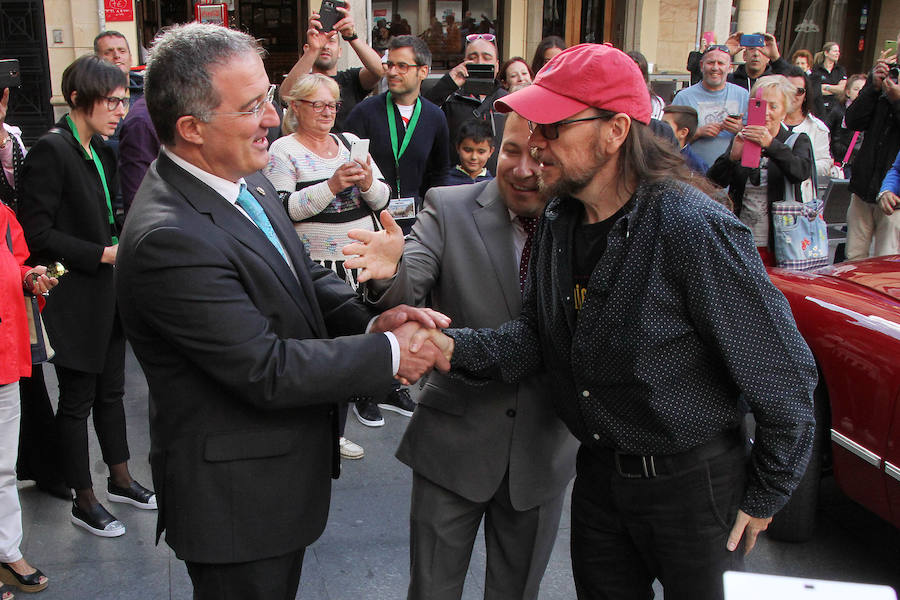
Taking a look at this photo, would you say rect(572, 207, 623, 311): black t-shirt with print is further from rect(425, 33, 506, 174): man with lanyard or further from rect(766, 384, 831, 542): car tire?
rect(425, 33, 506, 174): man with lanyard

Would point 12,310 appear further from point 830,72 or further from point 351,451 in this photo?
point 830,72

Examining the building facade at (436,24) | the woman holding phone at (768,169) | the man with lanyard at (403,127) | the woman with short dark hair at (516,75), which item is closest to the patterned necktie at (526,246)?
the man with lanyard at (403,127)

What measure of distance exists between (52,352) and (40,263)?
19.1 inches

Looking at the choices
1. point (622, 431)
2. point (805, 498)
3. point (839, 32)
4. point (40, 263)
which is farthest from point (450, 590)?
point (839, 32)

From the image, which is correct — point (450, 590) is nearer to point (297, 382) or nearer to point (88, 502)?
point (297, 382)

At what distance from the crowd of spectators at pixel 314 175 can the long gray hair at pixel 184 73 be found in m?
0.27

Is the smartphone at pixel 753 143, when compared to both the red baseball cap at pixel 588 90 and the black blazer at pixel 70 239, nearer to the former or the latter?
the red baseball cap at pixel 588 90

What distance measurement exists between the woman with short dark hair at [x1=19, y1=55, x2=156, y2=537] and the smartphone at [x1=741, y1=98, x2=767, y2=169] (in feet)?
12.3

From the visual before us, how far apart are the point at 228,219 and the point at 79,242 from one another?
2.03 metres

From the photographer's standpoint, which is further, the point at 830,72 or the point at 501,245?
the point at 830,72

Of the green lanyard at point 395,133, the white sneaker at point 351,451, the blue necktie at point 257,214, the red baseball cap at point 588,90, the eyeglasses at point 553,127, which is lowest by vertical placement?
the white sneaker at point 351,451

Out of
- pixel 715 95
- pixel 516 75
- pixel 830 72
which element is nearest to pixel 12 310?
pixel 516 75

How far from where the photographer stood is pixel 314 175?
4719 millimetres

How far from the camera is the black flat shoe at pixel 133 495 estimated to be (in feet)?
13.5
